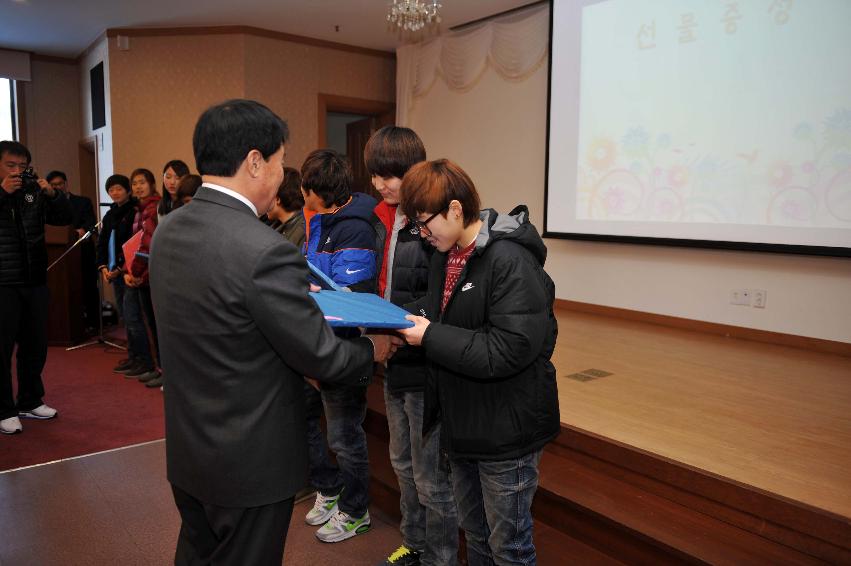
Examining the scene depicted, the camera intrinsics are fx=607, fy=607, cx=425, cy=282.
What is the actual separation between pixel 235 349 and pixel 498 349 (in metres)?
0.58

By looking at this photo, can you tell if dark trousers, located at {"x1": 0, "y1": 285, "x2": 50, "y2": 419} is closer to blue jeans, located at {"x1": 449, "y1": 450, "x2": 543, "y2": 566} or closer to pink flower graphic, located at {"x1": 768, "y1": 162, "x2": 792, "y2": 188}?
blue jeans, located at {"x1": 449, "y1": 450, "x2": 543, "y2": 566}

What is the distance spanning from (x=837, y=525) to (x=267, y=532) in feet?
5.02

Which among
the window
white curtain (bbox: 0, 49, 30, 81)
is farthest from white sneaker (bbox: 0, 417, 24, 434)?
white curtain (bbox: 0, 49, 30, 81)

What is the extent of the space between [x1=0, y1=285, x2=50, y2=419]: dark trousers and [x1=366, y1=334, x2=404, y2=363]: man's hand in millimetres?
2830

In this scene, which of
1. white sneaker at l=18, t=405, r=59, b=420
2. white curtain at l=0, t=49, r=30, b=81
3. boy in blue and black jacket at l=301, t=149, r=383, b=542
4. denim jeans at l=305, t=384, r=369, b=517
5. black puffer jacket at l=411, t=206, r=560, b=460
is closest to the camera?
black puffer jacket at l=411, t=206, r=560, b=460

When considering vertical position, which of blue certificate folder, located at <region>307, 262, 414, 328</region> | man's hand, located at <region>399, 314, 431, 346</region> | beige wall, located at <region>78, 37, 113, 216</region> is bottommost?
man's hand, located at <region>399, 314, 431, 346</region>

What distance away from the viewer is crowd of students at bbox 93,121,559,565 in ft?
4.73

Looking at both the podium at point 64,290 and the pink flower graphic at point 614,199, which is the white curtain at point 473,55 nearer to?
the pink flower graphic at point 614,199

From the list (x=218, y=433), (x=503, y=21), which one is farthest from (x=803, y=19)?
(x=218, y=433)

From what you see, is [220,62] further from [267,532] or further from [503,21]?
[267,532]

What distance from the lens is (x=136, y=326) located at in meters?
4.54

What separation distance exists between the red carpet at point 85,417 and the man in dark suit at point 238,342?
7.74 ft

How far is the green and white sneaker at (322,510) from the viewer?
2455mm

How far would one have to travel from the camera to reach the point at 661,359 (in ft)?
11.8
